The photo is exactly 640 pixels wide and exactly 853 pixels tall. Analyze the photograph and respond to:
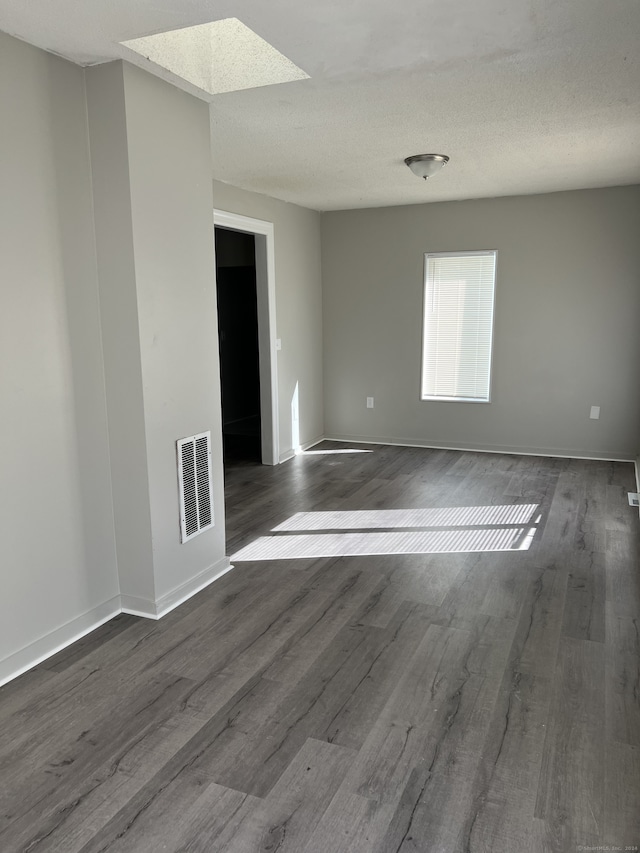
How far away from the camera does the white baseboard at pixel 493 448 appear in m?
5.55

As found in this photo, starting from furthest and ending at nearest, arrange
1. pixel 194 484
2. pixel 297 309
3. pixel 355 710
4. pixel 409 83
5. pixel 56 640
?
pixel 297 309
pixel 194 484
pixel 409 83
pixel 56 640
pixel 355 710

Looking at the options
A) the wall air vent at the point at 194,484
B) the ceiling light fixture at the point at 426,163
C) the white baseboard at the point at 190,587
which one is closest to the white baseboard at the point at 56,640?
the white baseboard at the point at 190,587

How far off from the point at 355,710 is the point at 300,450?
4.03 m

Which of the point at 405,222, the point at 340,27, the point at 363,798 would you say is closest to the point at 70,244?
the point at 340,27

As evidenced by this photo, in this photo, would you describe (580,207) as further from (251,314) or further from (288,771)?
(288,771)

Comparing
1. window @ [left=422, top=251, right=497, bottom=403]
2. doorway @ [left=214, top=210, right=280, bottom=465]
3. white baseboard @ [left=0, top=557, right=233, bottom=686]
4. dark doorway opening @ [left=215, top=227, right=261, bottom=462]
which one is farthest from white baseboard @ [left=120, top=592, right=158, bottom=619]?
dark doorway opening @ [left=215, top=227, right=261, bottom=462]

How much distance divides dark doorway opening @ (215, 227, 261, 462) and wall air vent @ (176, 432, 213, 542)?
3.80 meters

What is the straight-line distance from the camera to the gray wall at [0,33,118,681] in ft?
7.50

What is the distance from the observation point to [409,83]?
269 centimetres

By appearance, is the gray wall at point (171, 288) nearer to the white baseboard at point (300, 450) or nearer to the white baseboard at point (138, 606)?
the white baseboard at point (138, 606)

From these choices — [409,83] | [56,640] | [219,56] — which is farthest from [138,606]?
[409,83]

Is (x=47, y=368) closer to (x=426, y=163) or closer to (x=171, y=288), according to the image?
(x=171, y=288)

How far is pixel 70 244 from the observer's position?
2523mm

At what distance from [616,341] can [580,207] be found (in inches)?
47.2
